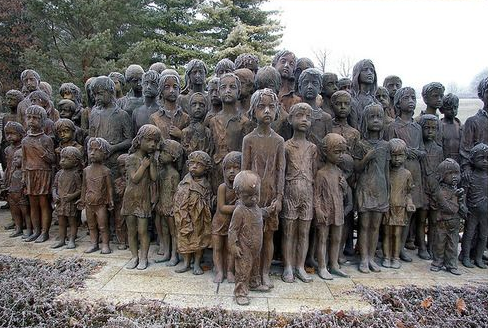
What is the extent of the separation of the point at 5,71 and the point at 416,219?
20.7 meters

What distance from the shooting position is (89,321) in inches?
166

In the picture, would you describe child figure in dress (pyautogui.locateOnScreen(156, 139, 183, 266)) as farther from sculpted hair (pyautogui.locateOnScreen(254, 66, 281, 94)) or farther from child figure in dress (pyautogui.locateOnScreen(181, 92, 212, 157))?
sculpted hair (pyautogui.locateOnScreen(254, 66, 281, 94))

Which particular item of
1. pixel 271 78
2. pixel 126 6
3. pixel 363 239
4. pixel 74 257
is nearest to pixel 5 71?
pixel 126 6

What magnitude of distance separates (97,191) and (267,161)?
2.72 m

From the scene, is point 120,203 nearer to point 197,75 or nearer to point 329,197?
point 197,75

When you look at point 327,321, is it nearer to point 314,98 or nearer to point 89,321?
point 89,321

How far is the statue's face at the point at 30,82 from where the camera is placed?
754 centimetres

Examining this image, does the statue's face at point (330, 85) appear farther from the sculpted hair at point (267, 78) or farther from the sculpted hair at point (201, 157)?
the sculpted hair at point (201, 157)

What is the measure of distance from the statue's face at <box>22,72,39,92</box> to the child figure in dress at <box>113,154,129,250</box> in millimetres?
2924

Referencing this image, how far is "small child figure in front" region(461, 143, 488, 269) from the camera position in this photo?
18.5 ft

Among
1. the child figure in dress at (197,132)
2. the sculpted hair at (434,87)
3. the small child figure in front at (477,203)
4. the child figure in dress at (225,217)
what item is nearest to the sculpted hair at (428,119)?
the sculpted hair at (434,87)

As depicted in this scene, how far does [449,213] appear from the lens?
5.50 metres

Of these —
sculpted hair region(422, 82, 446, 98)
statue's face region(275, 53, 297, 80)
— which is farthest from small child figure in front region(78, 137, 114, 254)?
sculpted hair region(422, 82, 446, 98)

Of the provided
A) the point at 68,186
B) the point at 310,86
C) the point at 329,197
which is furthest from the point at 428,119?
the point at 68,186
